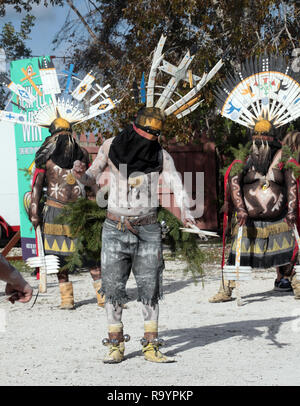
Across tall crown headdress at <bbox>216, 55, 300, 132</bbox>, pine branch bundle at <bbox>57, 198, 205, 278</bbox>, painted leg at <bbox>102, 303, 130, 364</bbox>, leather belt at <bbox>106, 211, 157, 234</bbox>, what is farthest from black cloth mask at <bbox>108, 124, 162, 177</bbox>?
tall crown headdress at <bbox>216, 55, 300, 132</bbox>

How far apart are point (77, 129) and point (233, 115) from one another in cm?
610

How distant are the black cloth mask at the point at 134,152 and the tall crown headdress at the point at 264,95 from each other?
8.69 ft

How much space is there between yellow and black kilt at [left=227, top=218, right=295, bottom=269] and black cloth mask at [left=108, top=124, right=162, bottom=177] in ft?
8.44

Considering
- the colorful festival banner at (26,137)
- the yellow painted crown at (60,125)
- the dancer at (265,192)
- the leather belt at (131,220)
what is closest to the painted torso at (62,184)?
the yellow painted crown at (60,125)

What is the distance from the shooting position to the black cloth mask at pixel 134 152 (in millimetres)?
4855

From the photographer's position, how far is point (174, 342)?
5.52 m

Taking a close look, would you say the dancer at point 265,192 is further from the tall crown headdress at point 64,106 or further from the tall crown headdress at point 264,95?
the tall crown headdress at point 64,106

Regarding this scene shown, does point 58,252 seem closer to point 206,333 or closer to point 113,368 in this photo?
point 206,333

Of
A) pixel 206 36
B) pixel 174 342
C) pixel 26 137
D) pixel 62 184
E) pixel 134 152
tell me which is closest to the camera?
pixel 134 152

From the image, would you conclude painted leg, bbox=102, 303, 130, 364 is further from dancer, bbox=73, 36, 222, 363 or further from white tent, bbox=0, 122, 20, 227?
white tent, bbox=0, 122, 20, 227

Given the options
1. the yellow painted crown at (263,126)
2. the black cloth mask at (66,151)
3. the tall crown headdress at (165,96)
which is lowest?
the black cloth mask at (66,151)

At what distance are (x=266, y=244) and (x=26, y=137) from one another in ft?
13.5

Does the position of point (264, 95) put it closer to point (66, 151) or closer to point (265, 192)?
point (265, 192)

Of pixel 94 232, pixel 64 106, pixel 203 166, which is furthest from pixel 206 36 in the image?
pixel 94 232
